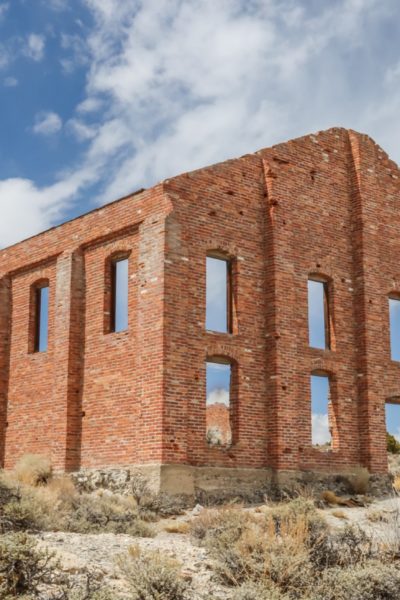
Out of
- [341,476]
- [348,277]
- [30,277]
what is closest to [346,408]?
[341,476]

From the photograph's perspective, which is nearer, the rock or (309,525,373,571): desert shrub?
(309,525,373,571): desert shrub

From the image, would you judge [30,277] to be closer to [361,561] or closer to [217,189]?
[217,189]

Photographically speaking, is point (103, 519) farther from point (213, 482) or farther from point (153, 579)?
point (153, 579)

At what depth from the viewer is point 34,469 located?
21.5m

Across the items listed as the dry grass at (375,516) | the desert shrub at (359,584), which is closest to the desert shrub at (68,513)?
the desert shrub at (359,584)

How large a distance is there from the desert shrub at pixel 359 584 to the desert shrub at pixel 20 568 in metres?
3.46

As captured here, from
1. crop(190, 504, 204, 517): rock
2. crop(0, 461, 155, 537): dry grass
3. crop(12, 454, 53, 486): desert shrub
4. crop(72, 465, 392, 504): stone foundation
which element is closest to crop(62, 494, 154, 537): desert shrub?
crop(0, 461, 155, 537): dry grass

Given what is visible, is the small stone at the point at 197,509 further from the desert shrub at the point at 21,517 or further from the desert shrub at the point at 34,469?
the desert shrub at the point at 21,517

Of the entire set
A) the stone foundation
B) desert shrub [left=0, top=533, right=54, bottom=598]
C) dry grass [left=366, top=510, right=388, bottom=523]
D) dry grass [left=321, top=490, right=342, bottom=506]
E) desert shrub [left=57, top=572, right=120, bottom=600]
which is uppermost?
the stone foundation

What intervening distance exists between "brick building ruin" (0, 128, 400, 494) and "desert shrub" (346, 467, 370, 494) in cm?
25

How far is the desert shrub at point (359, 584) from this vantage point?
1105 centimetres

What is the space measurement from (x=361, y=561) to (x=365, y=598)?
149 cm

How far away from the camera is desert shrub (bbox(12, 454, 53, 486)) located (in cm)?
2084

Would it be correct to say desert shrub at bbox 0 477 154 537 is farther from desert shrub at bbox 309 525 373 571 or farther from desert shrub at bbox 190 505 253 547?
desert shrub at bbox 309 525 373 571
